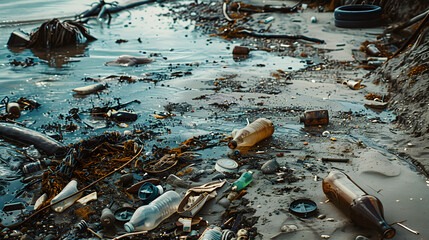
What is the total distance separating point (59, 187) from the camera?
11.6 feet

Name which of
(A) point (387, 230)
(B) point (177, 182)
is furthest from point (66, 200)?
(A) point (387, 230)

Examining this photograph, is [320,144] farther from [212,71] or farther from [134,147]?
[212,71]

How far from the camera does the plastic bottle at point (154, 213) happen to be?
2.94 metres

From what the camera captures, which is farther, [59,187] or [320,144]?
[320,144]

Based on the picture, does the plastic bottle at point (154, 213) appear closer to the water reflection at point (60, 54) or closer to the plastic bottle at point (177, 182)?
the plastic bottle at point (177, 182)

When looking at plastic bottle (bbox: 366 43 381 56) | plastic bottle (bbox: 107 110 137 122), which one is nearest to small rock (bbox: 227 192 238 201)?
plastic bottle (bbox: 107 110 137 122)

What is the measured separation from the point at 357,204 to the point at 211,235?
1.01 m

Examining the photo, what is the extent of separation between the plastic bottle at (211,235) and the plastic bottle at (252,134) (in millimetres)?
1339

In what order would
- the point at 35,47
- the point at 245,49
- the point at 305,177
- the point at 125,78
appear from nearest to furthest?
the point at 305,177 → the point at 125,78 → the point at 245,49 → the point at 35,47

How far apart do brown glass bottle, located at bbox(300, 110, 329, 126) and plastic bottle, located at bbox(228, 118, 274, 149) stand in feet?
1.73

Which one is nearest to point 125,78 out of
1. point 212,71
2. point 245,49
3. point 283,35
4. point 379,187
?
point 212,71

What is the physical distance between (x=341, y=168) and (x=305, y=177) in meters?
0.38

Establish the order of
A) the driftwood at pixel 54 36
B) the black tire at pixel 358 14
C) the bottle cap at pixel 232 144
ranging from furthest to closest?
the black tire at pixel 358 14 → the driftwood at pixel 54 36 → the bottle cap at pixel 232 144

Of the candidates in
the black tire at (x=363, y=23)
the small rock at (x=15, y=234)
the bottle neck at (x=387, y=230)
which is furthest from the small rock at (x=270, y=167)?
the black tire at (x=363, y=23)
